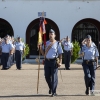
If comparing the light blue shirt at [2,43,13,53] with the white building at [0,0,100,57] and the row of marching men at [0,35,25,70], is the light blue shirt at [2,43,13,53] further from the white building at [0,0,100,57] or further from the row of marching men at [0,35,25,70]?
the white building at [0,0,100,57]

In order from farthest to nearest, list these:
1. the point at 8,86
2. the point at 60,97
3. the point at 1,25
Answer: the point at 1,25 < the point at 8,86 < the point at 60,97

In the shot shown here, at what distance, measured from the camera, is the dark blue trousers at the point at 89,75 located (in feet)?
40.7

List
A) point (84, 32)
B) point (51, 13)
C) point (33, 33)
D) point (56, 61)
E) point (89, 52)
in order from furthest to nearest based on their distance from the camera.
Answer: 1. point (33, 33)
2. point (84, 32)
3. point (51, 13)
4. point (89, 52)
5. point (56, 61)

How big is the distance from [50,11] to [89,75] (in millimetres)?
17409

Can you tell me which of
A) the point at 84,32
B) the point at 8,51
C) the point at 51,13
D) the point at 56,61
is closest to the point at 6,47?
the point at 8,51

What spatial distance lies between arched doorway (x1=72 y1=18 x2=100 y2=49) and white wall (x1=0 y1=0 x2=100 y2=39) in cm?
145

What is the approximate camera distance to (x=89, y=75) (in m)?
12.5

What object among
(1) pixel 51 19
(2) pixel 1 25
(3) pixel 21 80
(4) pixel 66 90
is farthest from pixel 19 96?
(2) pixel 1 25

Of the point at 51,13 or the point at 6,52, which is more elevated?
the point at 51,13

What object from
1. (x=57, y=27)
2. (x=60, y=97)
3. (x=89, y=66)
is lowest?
(x=60, y=97)

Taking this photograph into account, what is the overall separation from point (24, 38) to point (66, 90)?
54.2 feet

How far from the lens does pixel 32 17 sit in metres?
29.6

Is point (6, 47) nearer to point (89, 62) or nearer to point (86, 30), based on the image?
point (89, 62)

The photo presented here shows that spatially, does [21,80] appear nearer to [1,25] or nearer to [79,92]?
[79,92]
